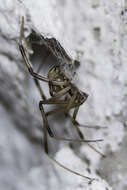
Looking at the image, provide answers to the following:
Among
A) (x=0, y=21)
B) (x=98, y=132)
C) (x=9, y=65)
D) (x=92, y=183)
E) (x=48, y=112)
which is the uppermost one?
(x=0, y=21)

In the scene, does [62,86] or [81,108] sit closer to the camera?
[62,86]

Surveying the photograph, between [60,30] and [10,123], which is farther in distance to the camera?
[10,123]

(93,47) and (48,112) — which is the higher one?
(93,47)

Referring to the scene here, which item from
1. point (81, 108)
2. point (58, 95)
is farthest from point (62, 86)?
point (81, 108)

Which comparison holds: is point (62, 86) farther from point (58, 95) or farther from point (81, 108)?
point (81, 108)

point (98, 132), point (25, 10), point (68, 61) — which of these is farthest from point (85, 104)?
point (25, 10)

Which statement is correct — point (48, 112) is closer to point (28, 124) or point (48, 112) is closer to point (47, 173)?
point (28, 124)

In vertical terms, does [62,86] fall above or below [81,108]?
above
